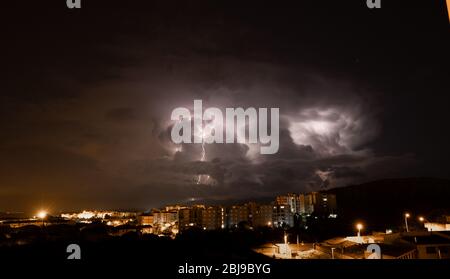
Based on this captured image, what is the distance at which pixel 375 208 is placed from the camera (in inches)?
2766
